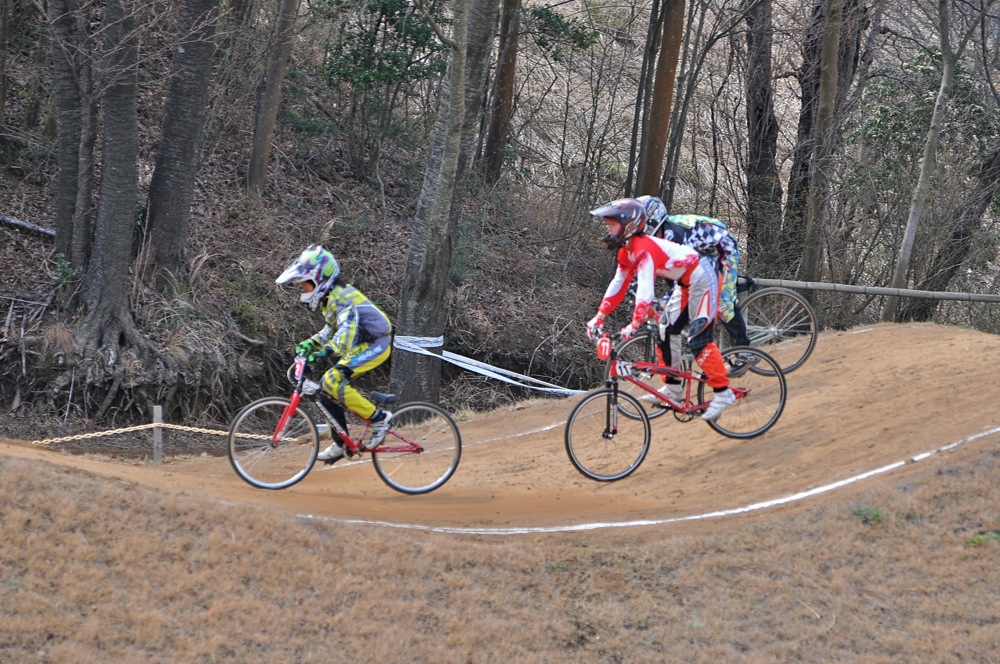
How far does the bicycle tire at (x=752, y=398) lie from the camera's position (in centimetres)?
1017

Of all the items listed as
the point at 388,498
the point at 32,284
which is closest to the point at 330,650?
the point at 388,498

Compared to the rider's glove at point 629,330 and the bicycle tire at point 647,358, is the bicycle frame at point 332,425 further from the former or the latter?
the rider's glove at point 629,330

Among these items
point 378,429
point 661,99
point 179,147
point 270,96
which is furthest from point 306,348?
point 661,99

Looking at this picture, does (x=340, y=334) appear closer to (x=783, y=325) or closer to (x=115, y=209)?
(x=783, y=325)

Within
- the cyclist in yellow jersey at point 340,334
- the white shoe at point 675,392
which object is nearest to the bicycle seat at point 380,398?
the cyclist in yellow jersey at point 340,334

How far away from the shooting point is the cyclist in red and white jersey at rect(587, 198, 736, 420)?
29.8 ft

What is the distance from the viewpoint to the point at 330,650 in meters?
6.13

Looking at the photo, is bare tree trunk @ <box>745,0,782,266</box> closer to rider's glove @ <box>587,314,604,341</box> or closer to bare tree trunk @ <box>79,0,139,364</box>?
bare tree trunk @ <box>79,0,139,364</box>

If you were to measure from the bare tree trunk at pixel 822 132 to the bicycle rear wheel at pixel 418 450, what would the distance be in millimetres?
11642

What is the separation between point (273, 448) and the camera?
9008 mm

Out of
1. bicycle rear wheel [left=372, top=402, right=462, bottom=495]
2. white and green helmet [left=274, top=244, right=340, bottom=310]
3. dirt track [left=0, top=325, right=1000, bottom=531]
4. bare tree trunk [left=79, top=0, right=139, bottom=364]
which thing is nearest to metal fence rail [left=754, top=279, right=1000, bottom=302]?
Result: dirt track [left=0, top=325, right=1000, bottom=531]

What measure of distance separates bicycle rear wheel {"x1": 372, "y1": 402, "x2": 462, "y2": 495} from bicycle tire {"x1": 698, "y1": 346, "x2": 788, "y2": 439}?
2760mm

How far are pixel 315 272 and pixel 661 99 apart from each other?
16.0 meters

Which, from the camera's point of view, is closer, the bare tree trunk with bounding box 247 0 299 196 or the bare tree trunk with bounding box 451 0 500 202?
the bare tree trunk with bounding box 451 0 500 202
